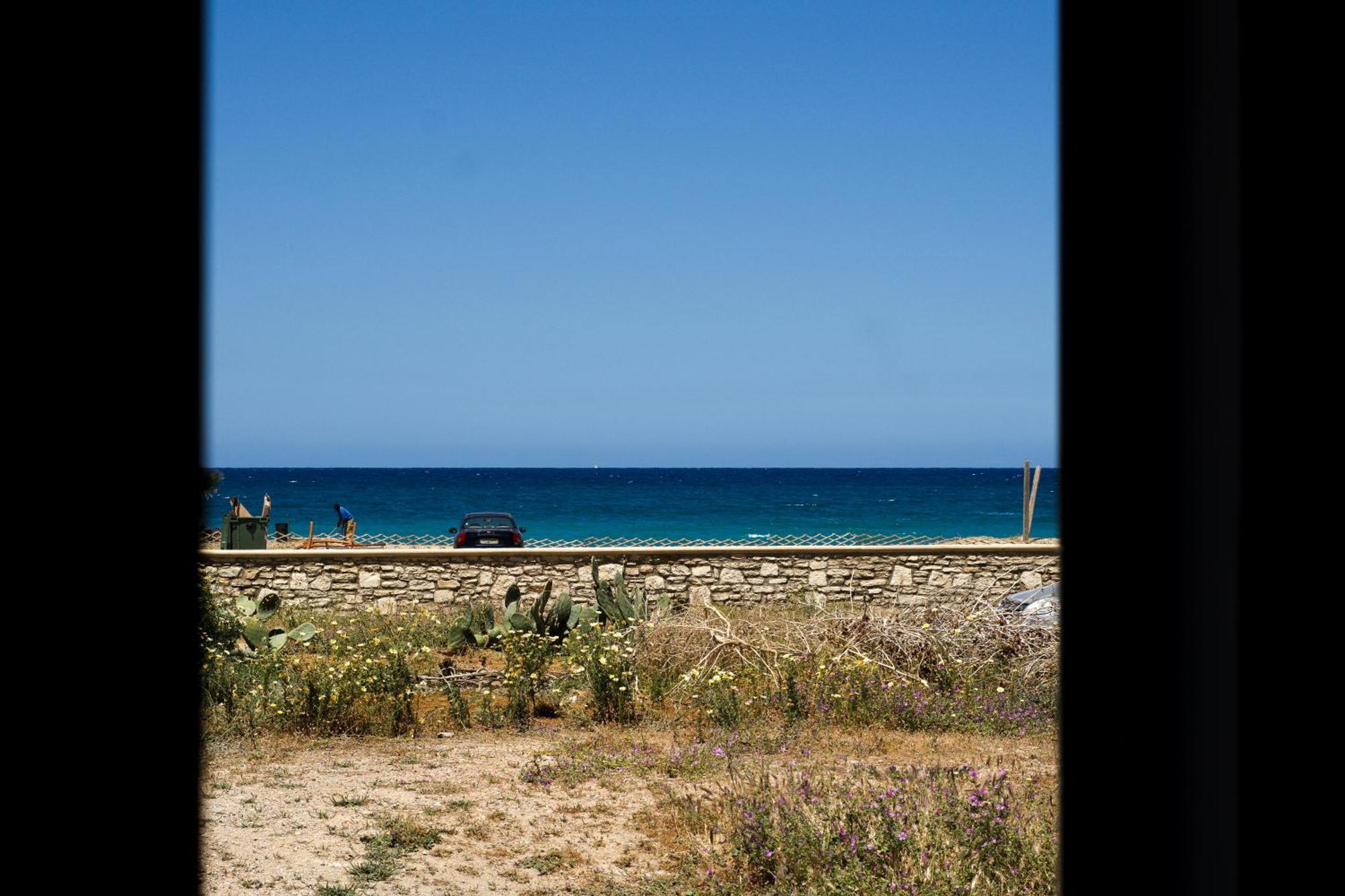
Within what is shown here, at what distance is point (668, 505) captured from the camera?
68625 mm

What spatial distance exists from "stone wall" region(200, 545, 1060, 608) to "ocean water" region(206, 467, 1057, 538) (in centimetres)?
1761

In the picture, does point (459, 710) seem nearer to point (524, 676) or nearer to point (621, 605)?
point (524, 676)

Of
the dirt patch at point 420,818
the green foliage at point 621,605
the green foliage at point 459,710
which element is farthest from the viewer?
the green foliage at point 621,605

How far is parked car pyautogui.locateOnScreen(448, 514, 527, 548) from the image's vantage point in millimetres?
21859

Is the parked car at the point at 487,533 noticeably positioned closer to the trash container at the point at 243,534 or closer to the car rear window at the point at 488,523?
the car rear window at the point at 488,523

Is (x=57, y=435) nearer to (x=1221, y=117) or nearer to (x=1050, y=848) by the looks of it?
(x=1221, y=117)

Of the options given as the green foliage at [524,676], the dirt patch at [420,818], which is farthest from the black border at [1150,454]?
the green foliage at [524,676]

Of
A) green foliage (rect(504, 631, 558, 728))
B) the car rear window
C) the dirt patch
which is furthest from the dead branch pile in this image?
the car rear window

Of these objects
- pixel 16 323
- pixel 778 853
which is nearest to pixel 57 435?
pixel 16 323

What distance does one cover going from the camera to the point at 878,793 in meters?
5.89

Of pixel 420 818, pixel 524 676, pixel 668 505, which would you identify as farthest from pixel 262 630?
pixel 668 505

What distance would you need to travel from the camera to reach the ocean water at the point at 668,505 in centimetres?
5647

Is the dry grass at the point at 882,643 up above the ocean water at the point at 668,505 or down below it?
above

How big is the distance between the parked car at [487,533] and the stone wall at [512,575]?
18.2 feet
